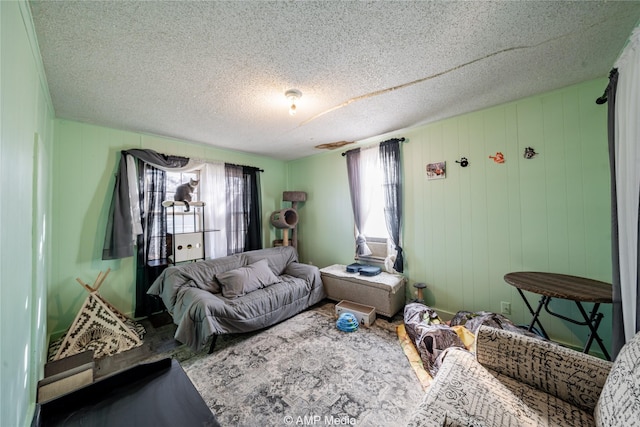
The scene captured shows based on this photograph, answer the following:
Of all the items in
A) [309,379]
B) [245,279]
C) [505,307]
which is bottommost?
[309,379]

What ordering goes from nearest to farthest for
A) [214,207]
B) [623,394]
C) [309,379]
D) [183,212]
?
[623,394], [309,379], [183,212], [214,207]

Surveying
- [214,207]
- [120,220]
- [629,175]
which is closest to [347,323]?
[629,175]

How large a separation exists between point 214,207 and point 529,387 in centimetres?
365

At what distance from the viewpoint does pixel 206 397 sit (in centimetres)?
164

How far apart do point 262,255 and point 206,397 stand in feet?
6.06

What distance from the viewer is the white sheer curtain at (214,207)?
3387 mm

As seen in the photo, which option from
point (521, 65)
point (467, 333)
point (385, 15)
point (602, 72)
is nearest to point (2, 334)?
point (385, 15)

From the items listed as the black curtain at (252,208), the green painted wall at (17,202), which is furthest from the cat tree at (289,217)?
the green painted wall at (17,202)

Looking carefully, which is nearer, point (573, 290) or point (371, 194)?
point (573, 290)

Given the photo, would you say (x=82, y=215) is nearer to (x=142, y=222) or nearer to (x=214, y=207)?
(x=142, y=222)

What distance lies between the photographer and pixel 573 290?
1.66 meters

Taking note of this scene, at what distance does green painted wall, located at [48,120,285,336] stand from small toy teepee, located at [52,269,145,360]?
249mm

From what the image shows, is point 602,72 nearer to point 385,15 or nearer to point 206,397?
point 385,15

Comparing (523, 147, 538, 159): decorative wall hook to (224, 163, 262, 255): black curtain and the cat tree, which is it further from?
(224, 163, 262, 255): black curtain
